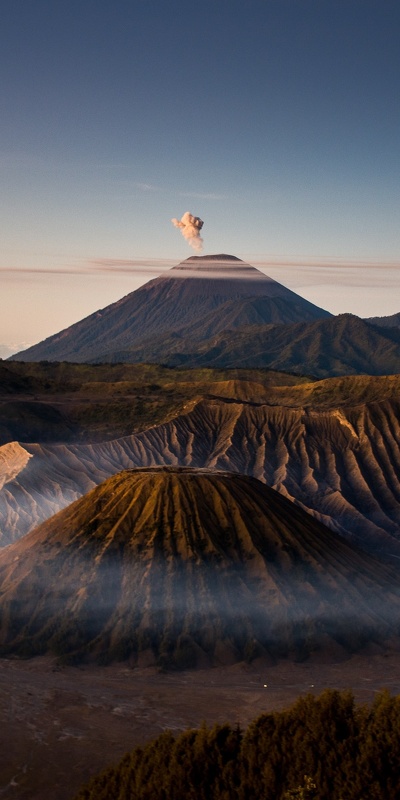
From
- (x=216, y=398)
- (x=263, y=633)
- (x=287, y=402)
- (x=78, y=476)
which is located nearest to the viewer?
(x=263, y=633)

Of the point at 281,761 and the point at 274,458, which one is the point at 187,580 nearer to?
the point at 281,761

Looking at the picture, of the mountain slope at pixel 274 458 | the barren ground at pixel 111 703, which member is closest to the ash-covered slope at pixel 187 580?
the barren ground at pixel 111 703

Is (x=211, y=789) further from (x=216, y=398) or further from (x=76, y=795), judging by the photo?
(x=216, y=398)

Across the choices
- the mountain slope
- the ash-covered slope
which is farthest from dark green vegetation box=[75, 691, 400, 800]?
the mountain slope

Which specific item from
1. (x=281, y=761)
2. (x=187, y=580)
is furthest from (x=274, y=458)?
(x=281, y=761)

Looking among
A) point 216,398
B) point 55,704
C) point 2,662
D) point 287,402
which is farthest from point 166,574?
point 287,402

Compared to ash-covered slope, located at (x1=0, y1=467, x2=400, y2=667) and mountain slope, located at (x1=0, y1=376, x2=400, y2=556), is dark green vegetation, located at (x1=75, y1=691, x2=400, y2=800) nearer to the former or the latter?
ash-covered slope, located at (x1=0, y1=467, x2=400, y2=667)

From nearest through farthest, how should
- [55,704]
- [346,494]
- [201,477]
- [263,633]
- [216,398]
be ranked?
[55,704], [263,633], [201,477], [346,494], [216,398]
